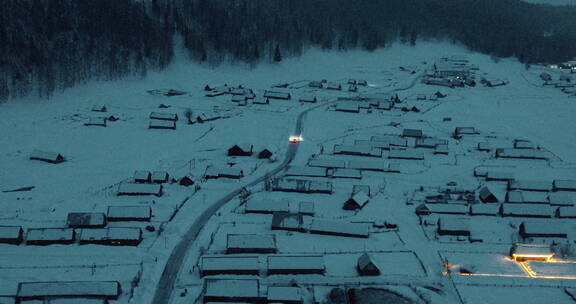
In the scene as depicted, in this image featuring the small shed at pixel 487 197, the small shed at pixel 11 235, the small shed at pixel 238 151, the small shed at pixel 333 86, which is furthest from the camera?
the small shed at pixel 333 86

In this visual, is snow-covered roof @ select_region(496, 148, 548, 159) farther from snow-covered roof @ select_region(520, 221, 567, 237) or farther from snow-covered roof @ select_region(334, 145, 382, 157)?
snow-covered roof @ select_region(520, 221, 567, 237)

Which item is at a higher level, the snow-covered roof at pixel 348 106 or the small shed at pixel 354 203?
the small shed at pixel 354 203

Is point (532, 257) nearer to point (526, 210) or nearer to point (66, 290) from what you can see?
point (526, 210)

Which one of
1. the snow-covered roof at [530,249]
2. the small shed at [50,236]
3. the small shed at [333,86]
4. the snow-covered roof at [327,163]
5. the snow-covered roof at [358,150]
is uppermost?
the snow-covered roof at [530,249]

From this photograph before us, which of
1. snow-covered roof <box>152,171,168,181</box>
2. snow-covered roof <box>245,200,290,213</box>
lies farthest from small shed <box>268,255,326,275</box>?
snow-covered roof <box>152,171,168,181</box>

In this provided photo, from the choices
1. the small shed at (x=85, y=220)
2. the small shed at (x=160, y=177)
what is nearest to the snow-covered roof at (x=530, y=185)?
the small shed at (x=160, y=177)

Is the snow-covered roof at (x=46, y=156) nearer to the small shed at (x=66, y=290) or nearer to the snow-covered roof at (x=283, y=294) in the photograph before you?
the small shed at (x=66, y=290)
